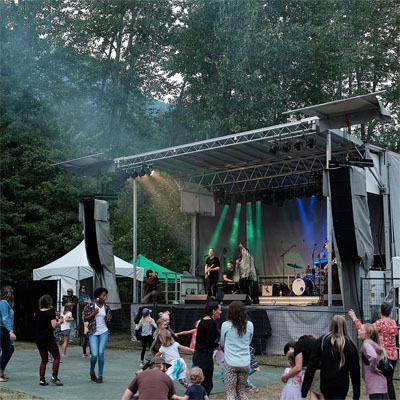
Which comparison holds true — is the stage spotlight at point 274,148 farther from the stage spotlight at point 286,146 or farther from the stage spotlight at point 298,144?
the stage spotlight at point 298,144

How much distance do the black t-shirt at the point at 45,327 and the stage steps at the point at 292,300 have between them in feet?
26.2

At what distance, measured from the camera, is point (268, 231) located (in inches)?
Result: 852

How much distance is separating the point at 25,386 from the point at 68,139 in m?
18.7

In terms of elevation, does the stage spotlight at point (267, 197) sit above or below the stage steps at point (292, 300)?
above

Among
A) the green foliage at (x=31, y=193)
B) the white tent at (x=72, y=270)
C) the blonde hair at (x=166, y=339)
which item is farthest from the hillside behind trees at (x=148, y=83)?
the blonde hair at (x=166, y=339)

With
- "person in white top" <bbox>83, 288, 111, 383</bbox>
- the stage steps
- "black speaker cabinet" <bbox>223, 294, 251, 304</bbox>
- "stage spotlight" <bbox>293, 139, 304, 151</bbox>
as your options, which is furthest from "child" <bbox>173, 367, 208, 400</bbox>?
"black speaker cabinet" <bbox>223, 294, 251, 304</bbox>

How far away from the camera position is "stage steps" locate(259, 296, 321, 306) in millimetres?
15961

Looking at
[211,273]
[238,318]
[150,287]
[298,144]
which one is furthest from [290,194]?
[238,318]

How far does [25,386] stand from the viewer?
9344 mm

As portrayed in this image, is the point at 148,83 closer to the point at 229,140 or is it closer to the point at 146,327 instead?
the point at 229,140

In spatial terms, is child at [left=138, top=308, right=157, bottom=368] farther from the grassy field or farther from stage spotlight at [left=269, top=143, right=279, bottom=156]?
stage spotlight at [left=269, top=143, right=279, bottom=156]

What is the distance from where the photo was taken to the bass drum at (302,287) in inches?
674

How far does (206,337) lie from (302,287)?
34.7 ft

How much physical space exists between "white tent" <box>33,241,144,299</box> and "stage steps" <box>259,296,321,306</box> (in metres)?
4.51
